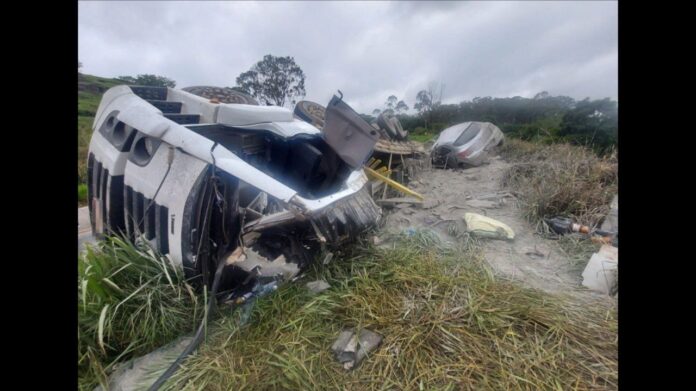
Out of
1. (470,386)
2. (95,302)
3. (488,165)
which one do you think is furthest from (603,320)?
(488,165)

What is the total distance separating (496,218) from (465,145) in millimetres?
4664

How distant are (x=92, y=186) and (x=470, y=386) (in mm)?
3274

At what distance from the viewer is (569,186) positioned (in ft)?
14.0

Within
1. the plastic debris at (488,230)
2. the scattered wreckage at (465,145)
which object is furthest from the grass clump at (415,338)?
the scattered wreckage at (465,145)

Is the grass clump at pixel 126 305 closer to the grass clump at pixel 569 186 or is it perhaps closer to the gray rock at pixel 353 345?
the gray rock at pixel 353 345

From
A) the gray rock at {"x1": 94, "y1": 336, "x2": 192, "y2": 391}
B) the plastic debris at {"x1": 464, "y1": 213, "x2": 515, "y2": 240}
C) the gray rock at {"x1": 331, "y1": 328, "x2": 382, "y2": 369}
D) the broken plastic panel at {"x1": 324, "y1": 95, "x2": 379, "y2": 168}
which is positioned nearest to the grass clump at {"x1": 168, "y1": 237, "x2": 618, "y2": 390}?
the gray rock at {"x1": 331, "y1": 328, "x2": 382, "y2": 369}

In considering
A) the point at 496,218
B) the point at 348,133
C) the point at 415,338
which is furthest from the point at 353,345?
the point at 496,218

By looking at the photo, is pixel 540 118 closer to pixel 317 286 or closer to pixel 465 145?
pixel 465 145

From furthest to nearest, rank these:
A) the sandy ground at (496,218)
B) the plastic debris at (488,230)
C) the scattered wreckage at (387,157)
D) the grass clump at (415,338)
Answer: the scattered wreckage at (387,157), the plastic debris at (488,230), the sandy ground at (496,218), the grass clump at (415,338)

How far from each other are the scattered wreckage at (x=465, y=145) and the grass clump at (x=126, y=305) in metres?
7.78

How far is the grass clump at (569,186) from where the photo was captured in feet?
13.6

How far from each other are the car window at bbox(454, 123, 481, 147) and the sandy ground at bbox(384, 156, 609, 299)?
3.97 feet
